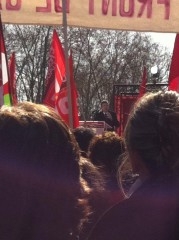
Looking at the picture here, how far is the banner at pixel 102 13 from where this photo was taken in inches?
208

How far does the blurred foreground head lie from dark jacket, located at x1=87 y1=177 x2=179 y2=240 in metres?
0.16

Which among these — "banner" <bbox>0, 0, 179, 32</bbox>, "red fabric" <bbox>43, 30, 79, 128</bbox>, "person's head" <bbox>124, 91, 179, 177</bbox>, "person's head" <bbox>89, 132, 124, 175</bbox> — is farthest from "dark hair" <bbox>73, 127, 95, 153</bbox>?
"person's head" <bbox>124, 91, 179, 177</bbox>

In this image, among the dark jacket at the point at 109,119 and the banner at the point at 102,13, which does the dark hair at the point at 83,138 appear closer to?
the banner at the point at 102,13

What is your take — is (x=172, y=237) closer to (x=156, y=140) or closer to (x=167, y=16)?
(x=156, y=140)

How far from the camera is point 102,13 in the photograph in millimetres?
5422

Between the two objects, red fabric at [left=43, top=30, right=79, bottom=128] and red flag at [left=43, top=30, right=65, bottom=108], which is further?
red flag at [left=43, top=30, right=65, bottom=108]

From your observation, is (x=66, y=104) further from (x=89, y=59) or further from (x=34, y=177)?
(x=89, y=59)

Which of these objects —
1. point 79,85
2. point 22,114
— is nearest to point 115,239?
point 22,114

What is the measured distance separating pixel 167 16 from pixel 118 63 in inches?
1467

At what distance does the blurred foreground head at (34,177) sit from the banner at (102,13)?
12.3ft

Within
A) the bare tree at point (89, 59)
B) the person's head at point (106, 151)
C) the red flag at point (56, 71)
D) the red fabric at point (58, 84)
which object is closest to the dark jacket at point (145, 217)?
the person's head at point (106, 151)

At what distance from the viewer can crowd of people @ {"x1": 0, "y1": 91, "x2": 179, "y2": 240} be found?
1.56 meters

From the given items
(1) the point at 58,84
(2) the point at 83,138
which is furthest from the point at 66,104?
(2) the point at 83,138

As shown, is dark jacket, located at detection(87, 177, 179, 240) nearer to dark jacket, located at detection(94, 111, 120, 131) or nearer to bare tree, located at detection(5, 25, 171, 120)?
dark jacket, located at detection(94, 111, 120, 131)
